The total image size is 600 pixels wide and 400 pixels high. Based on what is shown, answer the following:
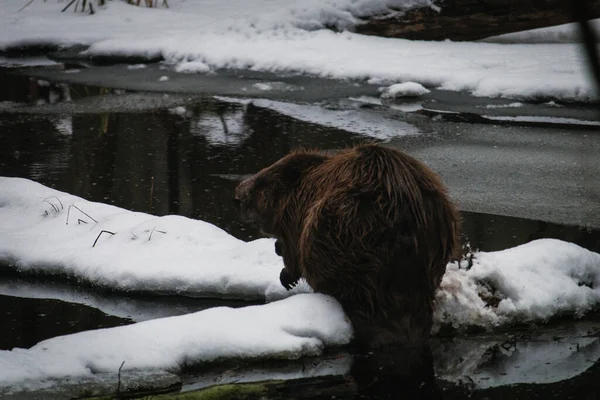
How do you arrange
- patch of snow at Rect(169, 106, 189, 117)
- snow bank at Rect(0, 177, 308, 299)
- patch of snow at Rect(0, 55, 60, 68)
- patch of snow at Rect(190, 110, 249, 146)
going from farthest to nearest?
patch of snow at Rect(0, 55, 60, 68)
patch of snow at Rect(169, 106, 189, 117)
patch of snow at Rect(190, 110, 249, 146)
snow bank at Rect(0, 177, 308, 299)

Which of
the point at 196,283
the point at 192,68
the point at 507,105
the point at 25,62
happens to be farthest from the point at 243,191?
the point at 25,62

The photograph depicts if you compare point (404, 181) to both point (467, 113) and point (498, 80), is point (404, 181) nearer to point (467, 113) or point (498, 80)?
point (467, 113)

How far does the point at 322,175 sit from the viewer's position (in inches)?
160

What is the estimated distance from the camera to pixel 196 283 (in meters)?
4.82

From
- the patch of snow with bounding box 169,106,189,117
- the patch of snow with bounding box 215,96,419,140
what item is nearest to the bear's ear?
the patch of snow with bounding box 215,96,419,140

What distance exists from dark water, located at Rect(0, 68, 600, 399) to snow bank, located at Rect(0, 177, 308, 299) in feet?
0.56

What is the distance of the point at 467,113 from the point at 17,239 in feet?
17.0

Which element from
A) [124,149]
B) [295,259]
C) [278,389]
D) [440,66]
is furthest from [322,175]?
[440,66]

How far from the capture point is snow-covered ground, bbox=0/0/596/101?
1012 centimetres

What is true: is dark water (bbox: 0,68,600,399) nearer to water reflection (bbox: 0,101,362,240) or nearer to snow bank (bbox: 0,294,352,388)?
water reflection (bbox: 0,101,362,240)

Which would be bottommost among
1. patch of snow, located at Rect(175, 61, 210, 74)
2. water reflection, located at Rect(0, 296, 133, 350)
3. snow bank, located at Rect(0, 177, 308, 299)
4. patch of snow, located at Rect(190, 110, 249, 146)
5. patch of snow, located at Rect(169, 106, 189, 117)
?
water reflection, located at Rect(0, 296, 133, 350)

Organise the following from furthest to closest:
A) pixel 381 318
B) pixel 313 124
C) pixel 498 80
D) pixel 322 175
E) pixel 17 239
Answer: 1. pixel 498 80
2. pixel 313 124
3. pixel 17 239
4. pixel 322 175
5. pixel 381 318

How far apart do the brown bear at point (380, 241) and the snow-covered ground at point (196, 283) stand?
18 centimetres

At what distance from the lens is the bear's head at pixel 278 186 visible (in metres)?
4.22
